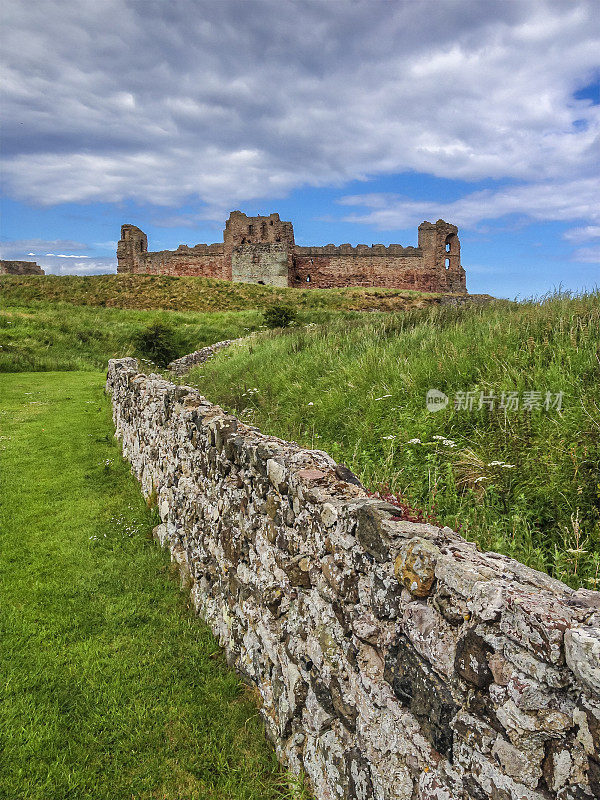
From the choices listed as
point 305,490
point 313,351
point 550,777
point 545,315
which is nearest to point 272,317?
point 313,351

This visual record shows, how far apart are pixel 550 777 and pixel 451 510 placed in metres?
2.32

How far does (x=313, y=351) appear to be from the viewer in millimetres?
10086

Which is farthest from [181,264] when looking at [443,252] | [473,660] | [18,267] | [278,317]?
[473,660]

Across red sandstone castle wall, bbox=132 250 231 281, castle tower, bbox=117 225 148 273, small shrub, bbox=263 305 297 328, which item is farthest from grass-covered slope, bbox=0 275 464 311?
castle tower, bbox=117 225 148 273

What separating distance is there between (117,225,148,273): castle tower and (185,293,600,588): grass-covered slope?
53.6 meters

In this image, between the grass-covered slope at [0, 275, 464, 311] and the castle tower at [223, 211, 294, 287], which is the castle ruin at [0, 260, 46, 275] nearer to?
the grass-covered slope at [0, 275, 464, 311]

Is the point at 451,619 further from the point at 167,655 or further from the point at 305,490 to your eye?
the point at 167,655

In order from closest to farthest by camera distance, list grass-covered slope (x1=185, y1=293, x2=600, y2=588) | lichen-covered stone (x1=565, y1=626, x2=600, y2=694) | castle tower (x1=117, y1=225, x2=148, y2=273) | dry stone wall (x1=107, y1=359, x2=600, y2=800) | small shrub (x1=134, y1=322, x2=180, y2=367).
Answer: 1. lichen-covered stone (x1=565, y1=626, x2=600, y2=694)
2. dry stone wall (x1=107, y1=359, x2=600, y2=800)
3. grass-covered slope (x1=185, y1=293, x2=600, y2=588)
4. small shrub (x1=134, y1=322, x2=180, y2=367)
5. castle tower (x1=117, y1=225, x2=148, y2=273)

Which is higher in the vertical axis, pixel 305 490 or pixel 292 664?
pixel 305 490

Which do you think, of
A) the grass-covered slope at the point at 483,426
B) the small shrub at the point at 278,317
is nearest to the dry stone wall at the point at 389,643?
the grass-covered slope at the point at 483,426

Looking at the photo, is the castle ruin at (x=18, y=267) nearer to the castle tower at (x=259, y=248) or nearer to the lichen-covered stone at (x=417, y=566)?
the castle tower at (x=259, y=248)

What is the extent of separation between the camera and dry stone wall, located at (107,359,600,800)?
4.57 ft

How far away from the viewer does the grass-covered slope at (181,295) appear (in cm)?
3775

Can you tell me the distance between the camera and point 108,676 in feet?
12.6
